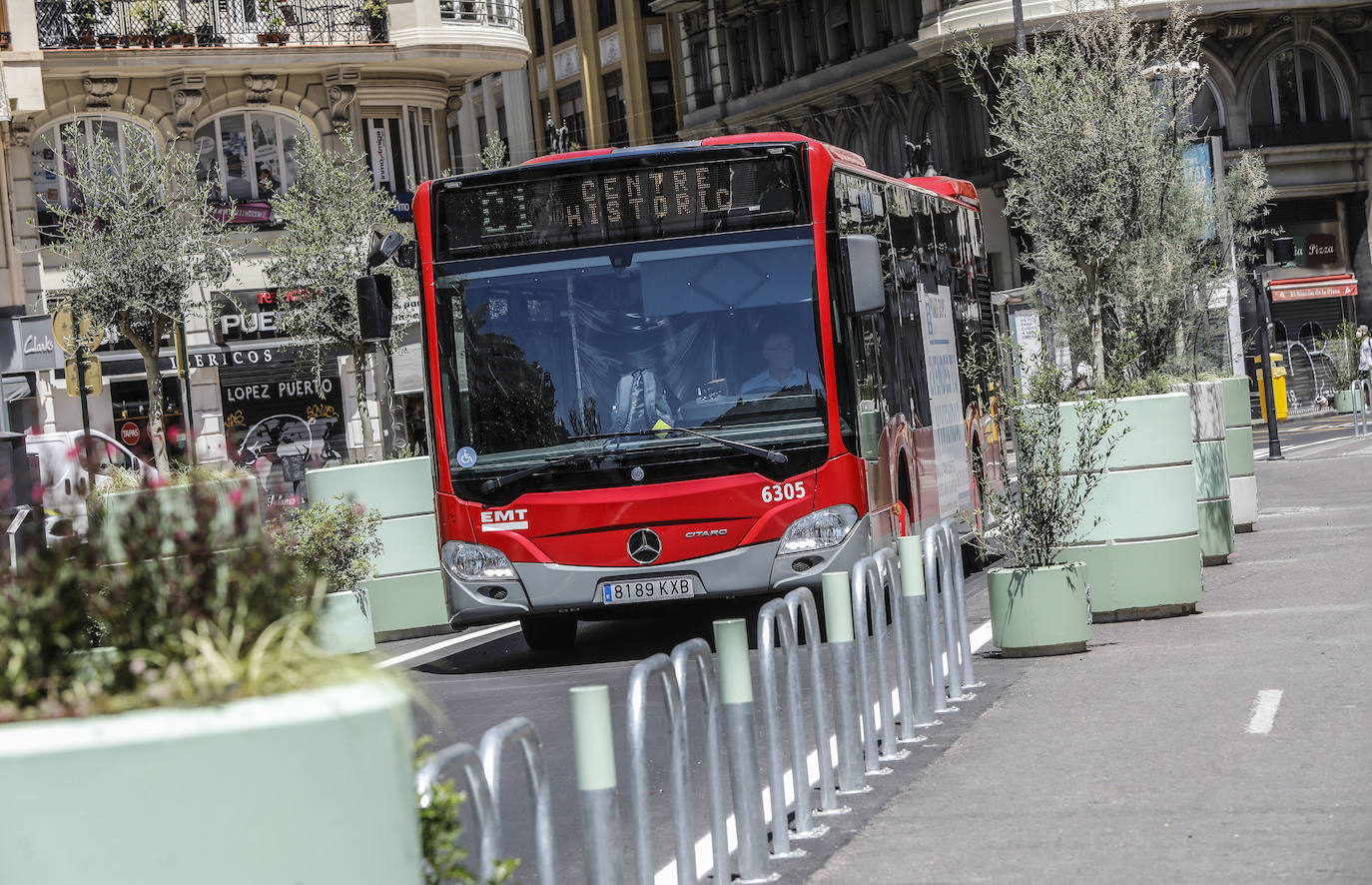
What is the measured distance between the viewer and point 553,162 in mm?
12734

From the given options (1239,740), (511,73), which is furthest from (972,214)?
(511,73)

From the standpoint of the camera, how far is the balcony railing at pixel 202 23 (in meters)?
36.5

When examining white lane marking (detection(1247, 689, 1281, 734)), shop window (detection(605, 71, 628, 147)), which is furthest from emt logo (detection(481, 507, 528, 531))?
shop window (detection(605, 71, 628, 147))

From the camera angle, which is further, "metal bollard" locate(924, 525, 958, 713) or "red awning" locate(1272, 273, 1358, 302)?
"red awning" locate(1272, 273, 1358, 302)

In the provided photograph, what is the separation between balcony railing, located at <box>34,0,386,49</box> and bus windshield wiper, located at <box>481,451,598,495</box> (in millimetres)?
26895

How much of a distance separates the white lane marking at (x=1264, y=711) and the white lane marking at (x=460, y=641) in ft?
21.9

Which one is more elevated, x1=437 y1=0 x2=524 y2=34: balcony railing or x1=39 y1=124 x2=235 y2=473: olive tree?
x1=437 y1=0 x2=524 y2=34: balcony railing

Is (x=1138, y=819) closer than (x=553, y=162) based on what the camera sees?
Yes

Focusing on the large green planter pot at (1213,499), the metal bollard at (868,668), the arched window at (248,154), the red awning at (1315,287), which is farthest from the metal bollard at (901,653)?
the red awning at (1315,287)

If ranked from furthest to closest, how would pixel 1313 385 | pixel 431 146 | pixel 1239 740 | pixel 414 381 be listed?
pixel 1313 385 → pixel 431 146 → pixel 414 381 → pixel 1239 740

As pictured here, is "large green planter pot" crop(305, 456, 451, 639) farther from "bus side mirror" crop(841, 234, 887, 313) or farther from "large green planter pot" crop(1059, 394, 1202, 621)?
"large green planter pot" crop(1059, 394, 1202, 621)

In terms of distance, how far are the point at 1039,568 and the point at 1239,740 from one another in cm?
255

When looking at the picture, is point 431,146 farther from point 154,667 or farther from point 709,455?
point 154,667

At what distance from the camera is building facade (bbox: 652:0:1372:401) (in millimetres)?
47906
